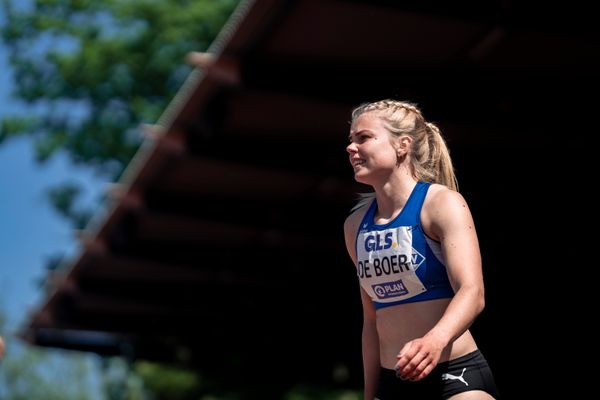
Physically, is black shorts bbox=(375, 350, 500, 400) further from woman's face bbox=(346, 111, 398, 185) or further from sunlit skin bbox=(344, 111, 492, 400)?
woman's face bbox=(346, 111, 398, 185)

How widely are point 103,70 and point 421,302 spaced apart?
33412mm

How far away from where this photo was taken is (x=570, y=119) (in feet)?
42.2

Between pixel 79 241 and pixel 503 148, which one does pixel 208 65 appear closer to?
pixel 503 148

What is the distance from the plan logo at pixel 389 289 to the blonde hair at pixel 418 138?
47cm

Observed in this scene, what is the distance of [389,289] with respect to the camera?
4.81 metres

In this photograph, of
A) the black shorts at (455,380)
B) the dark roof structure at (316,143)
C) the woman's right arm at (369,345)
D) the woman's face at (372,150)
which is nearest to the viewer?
the black shorts at (455,380)

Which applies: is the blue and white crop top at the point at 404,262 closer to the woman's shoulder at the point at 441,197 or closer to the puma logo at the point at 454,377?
the woman's shoulder at the point at 441,197

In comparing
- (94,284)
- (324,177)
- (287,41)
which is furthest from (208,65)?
(94,284)

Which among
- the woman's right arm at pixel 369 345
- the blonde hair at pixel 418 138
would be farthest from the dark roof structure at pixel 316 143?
the woman's right arm at pixel 369 345

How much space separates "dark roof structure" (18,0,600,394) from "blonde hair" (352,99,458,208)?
5.54 m

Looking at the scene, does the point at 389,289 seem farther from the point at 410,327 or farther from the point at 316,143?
the point at 316,143

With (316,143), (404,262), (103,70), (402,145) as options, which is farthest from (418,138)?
(103,70)

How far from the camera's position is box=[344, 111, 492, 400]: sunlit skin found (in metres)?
4.34

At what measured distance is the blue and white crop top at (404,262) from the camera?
4.71 meters
